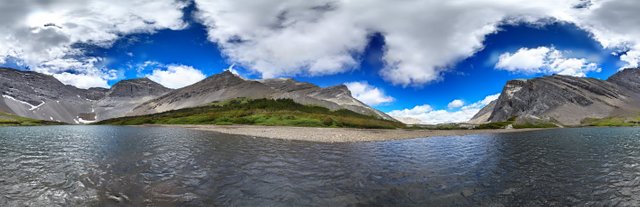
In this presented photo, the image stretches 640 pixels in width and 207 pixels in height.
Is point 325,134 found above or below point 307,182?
above

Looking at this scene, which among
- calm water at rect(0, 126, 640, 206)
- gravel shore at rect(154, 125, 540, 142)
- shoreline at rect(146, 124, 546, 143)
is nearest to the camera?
calm water at rect(0, 126, 640, 206)

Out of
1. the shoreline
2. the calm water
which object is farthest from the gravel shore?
the calm water

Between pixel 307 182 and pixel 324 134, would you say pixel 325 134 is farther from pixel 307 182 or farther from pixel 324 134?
pixel 307 182

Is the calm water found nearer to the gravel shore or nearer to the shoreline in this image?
the shoreline

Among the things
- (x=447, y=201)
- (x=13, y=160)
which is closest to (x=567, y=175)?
(x=447, y=201)

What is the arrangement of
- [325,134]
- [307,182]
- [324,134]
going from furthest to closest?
[324,134]
[325,134]
[307,182]

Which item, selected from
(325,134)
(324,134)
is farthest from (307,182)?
(324,134)

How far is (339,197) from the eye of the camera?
19.1 metres

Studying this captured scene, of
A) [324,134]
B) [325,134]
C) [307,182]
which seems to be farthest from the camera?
[324,134]

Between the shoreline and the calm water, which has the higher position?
the shoreline

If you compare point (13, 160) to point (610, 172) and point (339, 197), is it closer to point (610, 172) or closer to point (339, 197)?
point (339, 197)

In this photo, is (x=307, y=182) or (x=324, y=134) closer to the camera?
(x=307, y=182)

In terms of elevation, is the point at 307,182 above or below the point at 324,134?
below

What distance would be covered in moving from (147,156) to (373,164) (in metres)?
24.3
